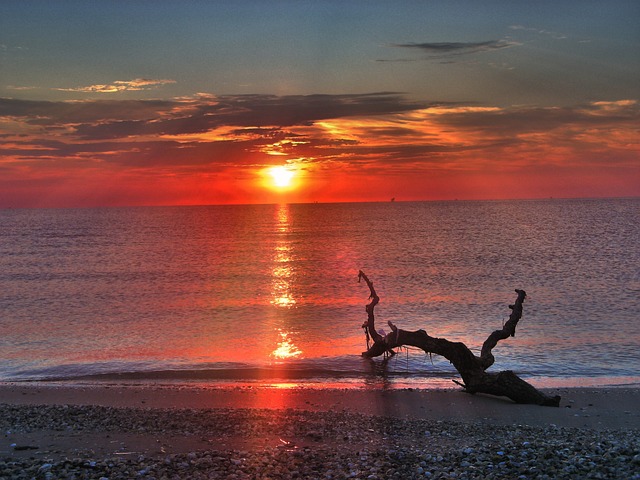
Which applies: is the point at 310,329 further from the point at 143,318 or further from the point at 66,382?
the point at 66,382

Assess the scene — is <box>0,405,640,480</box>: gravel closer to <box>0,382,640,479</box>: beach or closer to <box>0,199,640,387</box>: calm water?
<box>0,382,640,479</box>: beach

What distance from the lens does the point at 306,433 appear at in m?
13.1

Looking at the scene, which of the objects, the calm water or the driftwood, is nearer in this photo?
the driftwood

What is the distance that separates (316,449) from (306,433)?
141cm

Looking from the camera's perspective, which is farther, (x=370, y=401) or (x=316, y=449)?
(x=370, y=401)

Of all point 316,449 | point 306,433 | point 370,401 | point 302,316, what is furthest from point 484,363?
point 302,316

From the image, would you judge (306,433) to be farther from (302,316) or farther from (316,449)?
(302,316)

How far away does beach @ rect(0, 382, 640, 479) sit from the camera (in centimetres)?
1023

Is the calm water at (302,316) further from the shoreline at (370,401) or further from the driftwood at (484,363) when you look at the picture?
the shoreline at (370,401)

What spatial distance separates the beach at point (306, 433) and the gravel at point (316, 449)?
1.0 inches

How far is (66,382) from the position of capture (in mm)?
20125

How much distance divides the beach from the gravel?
0.08ft

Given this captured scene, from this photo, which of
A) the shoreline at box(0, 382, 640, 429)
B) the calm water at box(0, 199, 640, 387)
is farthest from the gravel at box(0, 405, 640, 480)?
the calm water at box(0, 199, 640, 387)

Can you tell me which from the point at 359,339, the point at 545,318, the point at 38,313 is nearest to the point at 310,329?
the point at 359,339
